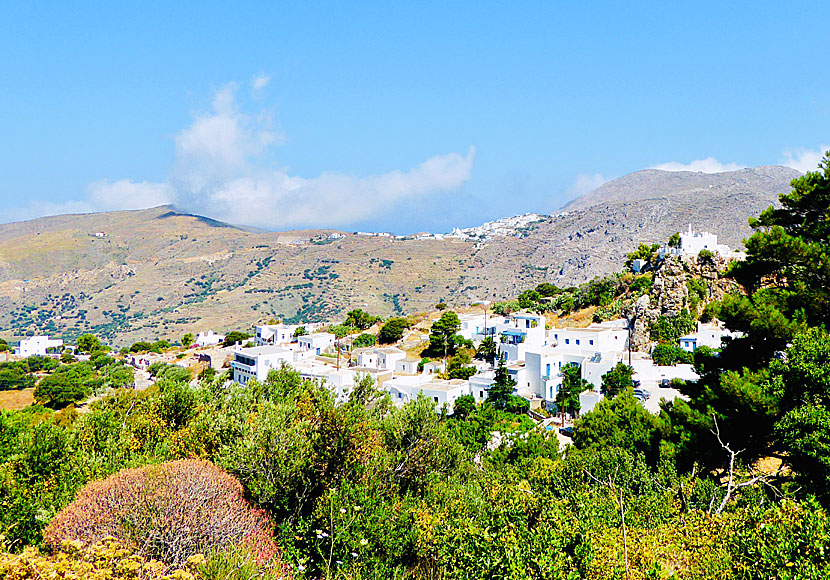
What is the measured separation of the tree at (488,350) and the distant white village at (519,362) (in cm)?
52

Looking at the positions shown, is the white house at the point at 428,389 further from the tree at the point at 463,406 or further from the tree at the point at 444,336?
the tree at the point at 444,336

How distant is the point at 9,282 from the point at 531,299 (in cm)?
14543

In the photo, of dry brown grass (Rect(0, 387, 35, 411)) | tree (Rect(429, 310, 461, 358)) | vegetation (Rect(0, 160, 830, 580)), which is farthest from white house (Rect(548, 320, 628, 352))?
dry brown grass (Rect(0, 387, 35, 411))

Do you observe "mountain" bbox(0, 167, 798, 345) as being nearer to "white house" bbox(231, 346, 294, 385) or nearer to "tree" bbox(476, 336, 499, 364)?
"white house" bbox(231, 346, 294, 385)

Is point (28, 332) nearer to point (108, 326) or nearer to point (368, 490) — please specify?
point (108, 326)

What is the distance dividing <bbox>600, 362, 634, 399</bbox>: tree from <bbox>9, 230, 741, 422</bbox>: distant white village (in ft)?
2.63

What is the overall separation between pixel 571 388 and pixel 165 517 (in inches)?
1062

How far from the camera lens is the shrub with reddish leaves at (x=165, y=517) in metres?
6.41

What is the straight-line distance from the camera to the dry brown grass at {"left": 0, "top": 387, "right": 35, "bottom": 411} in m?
39.6

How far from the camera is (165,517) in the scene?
656 centimetres

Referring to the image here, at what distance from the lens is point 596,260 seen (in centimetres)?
11725

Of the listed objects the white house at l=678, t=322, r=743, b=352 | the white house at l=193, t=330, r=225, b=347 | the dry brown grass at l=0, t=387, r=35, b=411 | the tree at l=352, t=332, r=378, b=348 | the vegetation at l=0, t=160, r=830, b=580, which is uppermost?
the vegetation at l=0, t=160, r=830, b=580

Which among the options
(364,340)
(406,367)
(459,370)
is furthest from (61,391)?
(459,370)

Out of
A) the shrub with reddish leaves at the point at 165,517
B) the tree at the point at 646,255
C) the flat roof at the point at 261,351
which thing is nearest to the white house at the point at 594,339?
the tree at the point at 646,255
